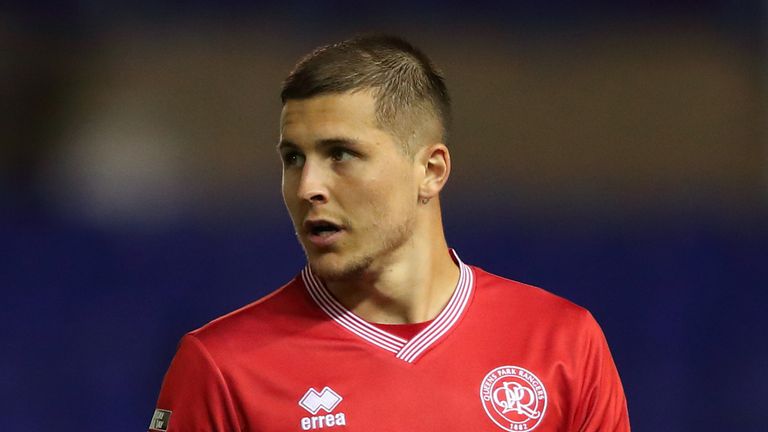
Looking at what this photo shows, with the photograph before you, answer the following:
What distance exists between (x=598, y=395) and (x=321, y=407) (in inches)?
17.3

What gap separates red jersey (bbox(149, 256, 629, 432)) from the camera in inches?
67.3

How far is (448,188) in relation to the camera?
10.8 ft

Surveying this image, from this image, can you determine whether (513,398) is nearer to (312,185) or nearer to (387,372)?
(387,372)

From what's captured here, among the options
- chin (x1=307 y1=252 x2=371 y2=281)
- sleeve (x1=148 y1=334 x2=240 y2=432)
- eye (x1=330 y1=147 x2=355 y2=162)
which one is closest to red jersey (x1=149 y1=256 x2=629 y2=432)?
sleeve (x1=148 y1=334 x2=240 y2=432)

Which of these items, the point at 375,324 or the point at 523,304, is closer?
the point at 375,324

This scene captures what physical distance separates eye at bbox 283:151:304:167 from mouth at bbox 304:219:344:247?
89 mm

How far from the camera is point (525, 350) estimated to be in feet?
6.07

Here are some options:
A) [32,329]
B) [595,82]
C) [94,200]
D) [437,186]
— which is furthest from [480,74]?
[437,186]

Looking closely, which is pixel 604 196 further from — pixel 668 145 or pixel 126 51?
pixel 126 51

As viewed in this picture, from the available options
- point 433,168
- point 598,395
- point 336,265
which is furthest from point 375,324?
point 598,395

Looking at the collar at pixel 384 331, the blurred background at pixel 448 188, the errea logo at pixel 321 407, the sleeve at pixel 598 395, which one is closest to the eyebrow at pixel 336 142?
the collar at pixel 384 331

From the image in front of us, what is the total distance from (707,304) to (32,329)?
1.81 m

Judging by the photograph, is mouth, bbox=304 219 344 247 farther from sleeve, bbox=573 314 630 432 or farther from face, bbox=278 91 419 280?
sleeve, bbox=573 314 630 432

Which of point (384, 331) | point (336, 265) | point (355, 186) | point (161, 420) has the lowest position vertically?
point (161, 420)
